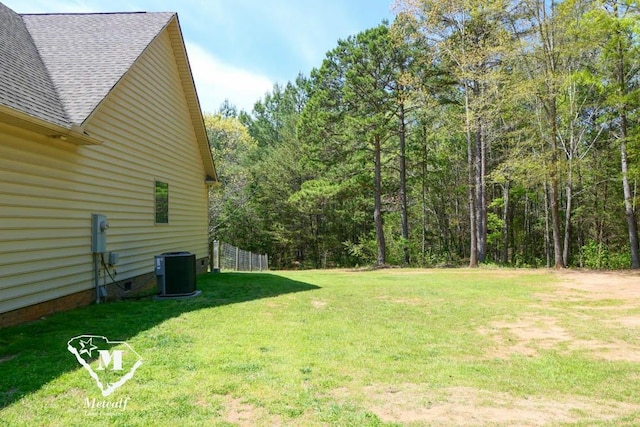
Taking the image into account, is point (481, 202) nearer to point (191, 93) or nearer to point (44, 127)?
point (191, 93)

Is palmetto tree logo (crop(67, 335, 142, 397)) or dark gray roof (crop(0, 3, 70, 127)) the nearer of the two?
palmetto tree logo (crop(67, 335, 142, 397))

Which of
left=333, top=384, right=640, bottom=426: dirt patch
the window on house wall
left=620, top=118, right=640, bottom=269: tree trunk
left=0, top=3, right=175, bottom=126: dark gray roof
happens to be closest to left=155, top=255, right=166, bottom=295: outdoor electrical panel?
the window on house wall

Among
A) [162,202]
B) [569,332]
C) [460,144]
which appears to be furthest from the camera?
[460,144]

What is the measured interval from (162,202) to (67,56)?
3.42 meters

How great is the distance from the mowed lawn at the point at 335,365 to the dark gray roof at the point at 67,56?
2.92 metres

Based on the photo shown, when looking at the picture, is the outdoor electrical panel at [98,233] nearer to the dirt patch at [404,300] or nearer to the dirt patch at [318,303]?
the dirt patch at [318,303]

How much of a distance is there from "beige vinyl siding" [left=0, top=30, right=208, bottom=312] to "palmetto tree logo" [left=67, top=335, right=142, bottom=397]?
1405 millimetres

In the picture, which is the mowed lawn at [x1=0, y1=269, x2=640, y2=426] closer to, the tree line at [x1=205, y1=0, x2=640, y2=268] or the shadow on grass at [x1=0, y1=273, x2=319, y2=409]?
the shadow on grass at [x1=0, y1=273, x2=319, y2=409]

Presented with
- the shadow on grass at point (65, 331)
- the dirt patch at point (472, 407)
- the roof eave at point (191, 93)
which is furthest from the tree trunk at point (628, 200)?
the dirt patch at point (472, 407)

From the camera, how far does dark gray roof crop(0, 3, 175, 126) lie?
5.49 m

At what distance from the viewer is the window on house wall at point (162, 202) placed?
29.8ft

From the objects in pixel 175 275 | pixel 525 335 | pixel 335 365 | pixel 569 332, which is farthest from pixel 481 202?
pixel 335 365

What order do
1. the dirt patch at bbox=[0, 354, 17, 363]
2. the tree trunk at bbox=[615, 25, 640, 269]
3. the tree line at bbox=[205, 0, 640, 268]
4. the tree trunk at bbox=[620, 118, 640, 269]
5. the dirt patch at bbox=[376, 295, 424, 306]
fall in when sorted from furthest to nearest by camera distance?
the tree trunk at bbox=[620, 118, 640, 269], the tree trunk at bbox=[615, 25, 640, 269], the tree line at bbox=[205, 0, 640, 268], the dirt patch at bbox=[376, 295, 424, 306], the dirt patch at bbox=[0, 354, 17, 363]

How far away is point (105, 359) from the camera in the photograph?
3732mm
